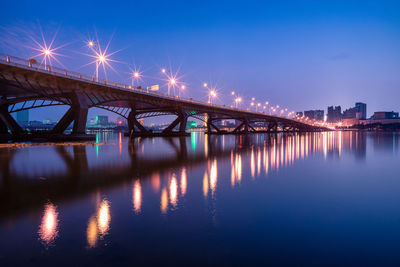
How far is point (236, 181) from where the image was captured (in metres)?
12.3

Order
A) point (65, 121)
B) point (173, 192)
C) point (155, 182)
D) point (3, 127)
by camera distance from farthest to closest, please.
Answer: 1. point (3, 127)
2. point (65, 121)
3. point (155, 182)
4. point (173, 192)

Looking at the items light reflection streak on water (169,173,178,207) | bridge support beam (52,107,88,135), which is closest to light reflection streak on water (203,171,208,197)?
light reflection streak on water (169,173,178,207)

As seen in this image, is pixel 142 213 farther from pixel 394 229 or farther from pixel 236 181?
pixel 394 229

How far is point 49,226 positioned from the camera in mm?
6457

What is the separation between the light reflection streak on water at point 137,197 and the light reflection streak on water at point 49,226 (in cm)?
221

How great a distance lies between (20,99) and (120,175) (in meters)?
55.3

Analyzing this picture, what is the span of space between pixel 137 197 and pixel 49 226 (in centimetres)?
323

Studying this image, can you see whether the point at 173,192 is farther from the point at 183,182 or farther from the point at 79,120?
the point at 79,120

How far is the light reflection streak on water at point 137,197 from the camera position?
800 centimetres

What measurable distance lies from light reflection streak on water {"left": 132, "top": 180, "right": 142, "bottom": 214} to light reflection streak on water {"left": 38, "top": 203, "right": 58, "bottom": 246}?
7.25 feet

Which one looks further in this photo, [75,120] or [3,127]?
[3,127]

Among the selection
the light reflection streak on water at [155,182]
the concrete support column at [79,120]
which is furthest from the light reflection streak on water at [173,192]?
the concrete support column at [79,120]

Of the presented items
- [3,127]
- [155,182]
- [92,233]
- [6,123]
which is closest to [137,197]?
[155,182]

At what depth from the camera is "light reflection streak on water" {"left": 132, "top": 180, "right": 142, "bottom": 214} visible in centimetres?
800
